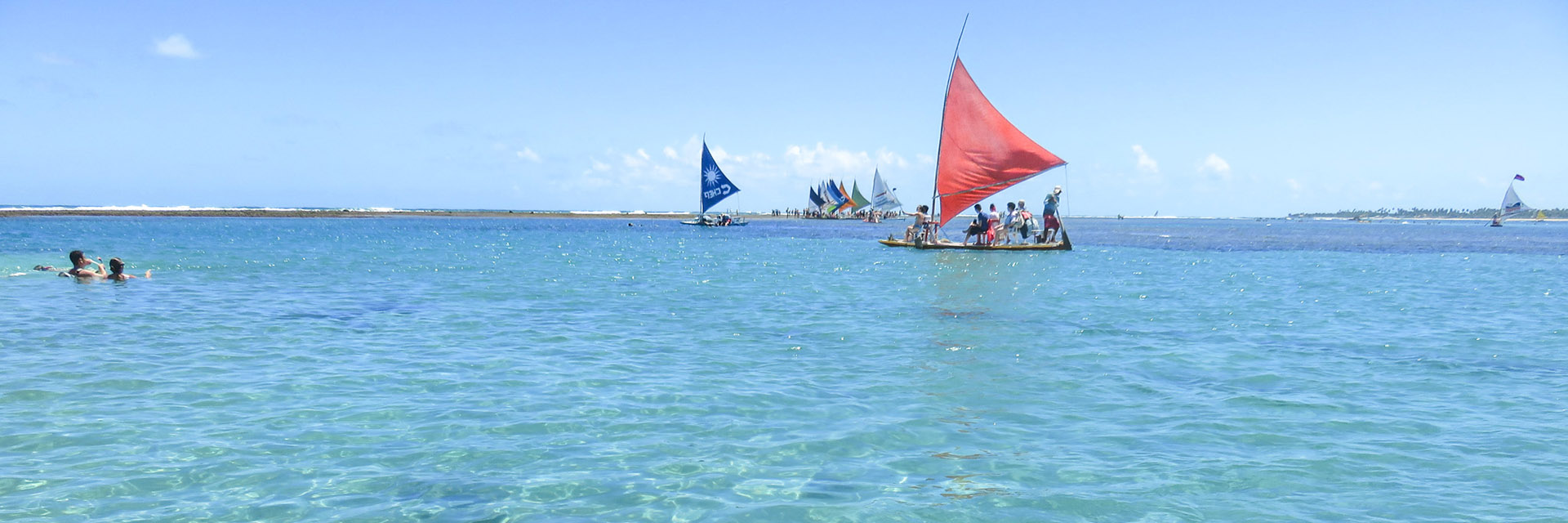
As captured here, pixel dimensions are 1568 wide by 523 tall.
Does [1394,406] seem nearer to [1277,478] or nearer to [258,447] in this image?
[1277,478]

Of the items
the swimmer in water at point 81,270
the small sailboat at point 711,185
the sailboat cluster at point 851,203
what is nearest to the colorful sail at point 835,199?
the sailboat cluster at point 851,203

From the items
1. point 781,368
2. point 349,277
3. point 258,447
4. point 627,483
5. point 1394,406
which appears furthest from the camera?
point 349,277

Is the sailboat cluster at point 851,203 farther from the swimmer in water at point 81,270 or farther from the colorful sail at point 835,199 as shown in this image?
the swimmer in water at point 81,270

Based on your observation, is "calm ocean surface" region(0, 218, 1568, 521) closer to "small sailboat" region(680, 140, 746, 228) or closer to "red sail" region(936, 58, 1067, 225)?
"red sail" region(936, 58, 1067, 225)

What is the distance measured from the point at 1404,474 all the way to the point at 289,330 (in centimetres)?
1468

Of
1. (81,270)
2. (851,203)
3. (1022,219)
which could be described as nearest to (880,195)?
(851,203)

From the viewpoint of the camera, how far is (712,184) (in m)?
90.9

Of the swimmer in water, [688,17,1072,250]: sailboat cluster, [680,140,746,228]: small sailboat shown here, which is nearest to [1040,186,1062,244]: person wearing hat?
[688,17,1072,250]: sailboat cluster

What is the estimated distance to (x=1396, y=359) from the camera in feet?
42.9

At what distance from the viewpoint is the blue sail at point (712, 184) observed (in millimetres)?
88562

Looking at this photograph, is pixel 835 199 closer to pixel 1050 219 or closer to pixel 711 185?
pixel 711 185

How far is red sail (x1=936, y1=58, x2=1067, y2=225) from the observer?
1618 inches

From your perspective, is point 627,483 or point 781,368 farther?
point 781,368

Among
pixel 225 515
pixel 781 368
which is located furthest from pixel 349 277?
pixel 225 515
